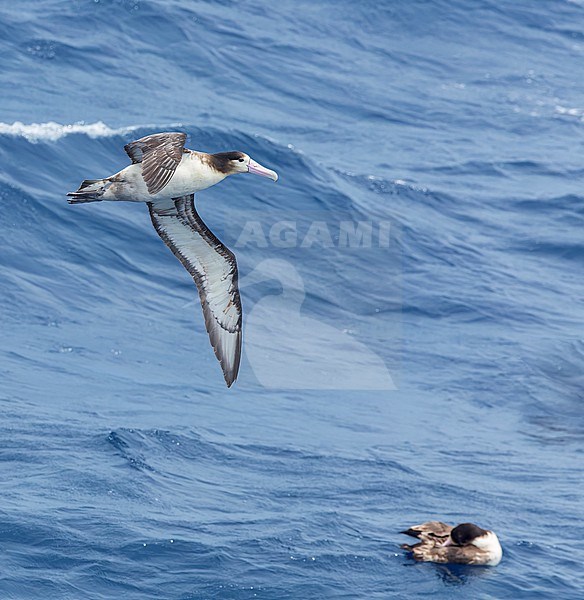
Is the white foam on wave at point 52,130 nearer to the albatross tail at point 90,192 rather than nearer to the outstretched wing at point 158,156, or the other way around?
the albatross tail at point 90,192

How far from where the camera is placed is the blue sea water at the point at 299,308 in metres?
20.6

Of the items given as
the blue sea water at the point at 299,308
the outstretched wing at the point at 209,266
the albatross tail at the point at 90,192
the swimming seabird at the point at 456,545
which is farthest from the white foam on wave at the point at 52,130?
the albatross tail at the point at 90,192

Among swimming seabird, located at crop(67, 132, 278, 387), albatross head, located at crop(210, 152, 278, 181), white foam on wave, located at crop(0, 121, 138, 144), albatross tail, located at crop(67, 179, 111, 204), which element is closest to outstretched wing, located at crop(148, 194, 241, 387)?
swimming seabird, located at crop(67, 132, 278, 387)

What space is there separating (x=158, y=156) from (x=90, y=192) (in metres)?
1.45

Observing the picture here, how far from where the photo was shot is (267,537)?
2056cm

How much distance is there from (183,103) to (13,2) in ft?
25.6

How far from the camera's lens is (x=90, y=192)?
16203mm

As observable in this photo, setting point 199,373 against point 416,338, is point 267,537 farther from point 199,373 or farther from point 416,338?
point 416,338

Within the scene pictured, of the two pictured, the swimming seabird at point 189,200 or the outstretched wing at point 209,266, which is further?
the outstretched wing at point 209,266

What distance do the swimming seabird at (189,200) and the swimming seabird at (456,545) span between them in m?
4.51

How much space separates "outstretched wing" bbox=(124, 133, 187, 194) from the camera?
47.9 ft

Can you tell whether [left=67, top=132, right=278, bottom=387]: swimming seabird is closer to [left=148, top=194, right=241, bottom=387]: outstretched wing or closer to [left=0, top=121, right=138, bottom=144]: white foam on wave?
[left=148, top=194, right=241, bottom=387]: outstretched wing

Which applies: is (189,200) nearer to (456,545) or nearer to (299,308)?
(456,545)

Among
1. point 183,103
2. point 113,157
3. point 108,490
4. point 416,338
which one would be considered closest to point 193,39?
point 183,103
